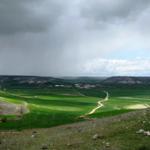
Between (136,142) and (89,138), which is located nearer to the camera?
(136,142)

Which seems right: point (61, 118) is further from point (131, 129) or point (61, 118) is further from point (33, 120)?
point (131, 129)

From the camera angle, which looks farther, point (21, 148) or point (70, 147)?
point (21, 148)

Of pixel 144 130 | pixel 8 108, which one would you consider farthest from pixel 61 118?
pixel 144 130

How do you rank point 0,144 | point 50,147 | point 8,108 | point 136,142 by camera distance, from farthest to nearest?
1. point 8,108
2. point 0,144
3. point 50,147
4. point 136,142

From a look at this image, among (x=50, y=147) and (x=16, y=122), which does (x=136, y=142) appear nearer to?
(x=50, y=147)

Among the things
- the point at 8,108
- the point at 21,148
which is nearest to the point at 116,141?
the point at 21,148

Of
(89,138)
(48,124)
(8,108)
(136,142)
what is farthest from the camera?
(8,108)

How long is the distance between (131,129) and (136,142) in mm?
4727

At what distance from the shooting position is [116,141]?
108 ft

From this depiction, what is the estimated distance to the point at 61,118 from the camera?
8338 cm

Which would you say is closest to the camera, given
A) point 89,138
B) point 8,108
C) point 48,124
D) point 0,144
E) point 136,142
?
point 136,142

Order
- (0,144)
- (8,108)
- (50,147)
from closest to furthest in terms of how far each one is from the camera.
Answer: (50,147) < (0,144) < (8,108)

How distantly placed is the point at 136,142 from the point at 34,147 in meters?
9.38

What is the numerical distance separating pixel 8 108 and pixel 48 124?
3203 centimetres
